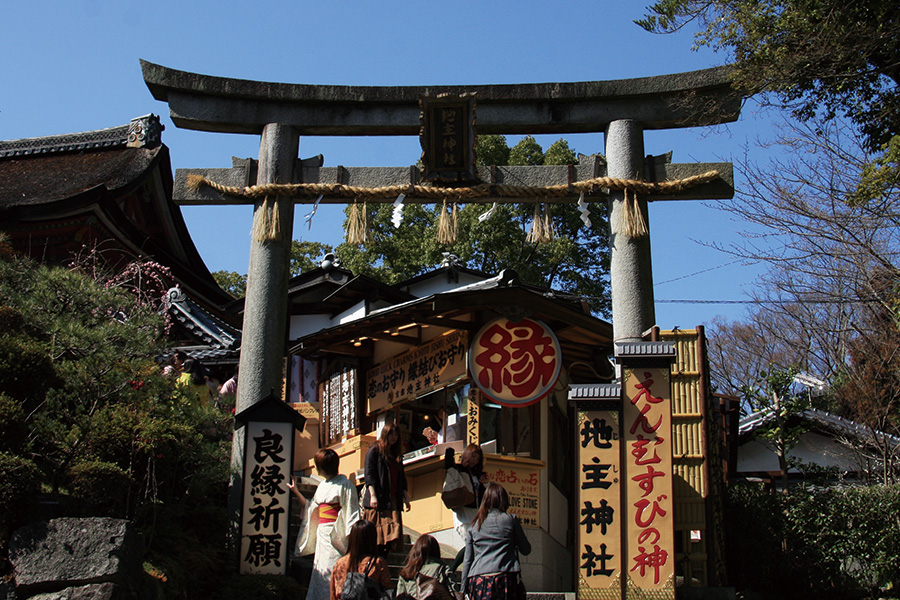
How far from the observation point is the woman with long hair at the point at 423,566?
7805mm

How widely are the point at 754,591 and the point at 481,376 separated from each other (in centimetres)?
466

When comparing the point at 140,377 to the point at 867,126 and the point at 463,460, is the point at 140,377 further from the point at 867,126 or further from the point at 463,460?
the point at 867,126

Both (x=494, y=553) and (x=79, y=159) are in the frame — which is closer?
(x=494, y=553)

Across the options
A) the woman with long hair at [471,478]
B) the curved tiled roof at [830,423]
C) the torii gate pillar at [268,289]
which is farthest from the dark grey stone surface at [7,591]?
the curved tiled roof at [830,423]

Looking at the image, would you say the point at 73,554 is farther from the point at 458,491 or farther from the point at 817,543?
the point at 817,543

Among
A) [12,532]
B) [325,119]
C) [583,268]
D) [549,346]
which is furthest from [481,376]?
[583,268]

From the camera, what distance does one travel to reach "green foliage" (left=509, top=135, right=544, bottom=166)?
2936cm

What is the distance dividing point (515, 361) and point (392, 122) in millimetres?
4055

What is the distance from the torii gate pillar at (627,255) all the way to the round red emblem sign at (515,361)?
57.7 inches

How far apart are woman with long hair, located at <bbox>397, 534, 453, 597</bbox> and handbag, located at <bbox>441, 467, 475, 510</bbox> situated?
1929 mm

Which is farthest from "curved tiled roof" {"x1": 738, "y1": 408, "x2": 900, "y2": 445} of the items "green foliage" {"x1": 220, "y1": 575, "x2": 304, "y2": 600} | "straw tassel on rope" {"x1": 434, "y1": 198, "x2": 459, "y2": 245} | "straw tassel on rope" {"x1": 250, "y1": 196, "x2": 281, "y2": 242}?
"green foliage" {"x1": 220, "y1": 575, "x2": 304, "y2": 600}

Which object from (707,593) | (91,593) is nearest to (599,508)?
(707,593)

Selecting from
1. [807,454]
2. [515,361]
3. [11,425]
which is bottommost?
[11,425]

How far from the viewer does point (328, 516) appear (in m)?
9.28
